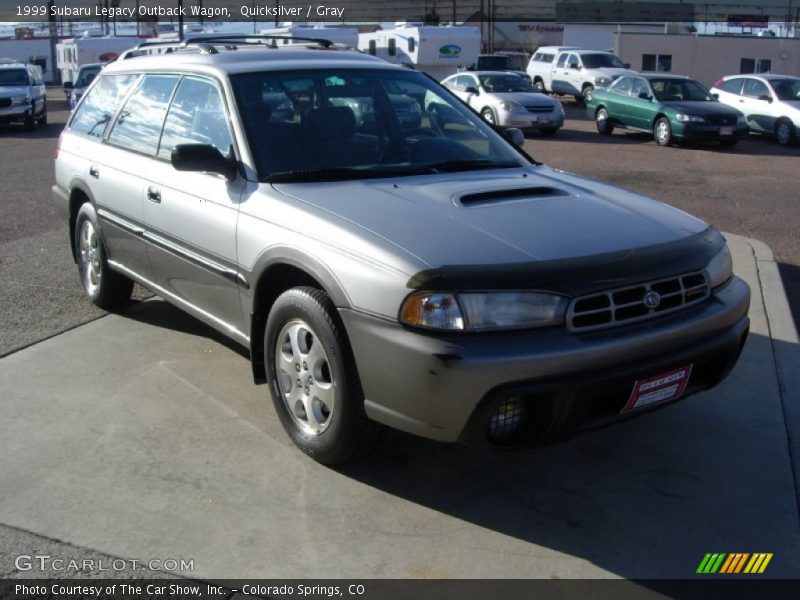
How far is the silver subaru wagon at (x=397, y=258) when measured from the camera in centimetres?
339

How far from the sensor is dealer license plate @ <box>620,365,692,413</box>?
360 cm

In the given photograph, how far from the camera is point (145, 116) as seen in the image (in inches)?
217

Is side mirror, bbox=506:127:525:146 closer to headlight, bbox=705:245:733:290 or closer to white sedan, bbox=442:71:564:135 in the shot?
headlight, bbox=705:245:733:290

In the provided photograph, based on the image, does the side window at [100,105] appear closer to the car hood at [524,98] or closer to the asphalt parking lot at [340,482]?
the asphalt parking lot at [340,482]

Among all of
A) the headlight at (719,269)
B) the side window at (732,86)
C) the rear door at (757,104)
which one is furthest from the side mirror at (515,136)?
the side window at (732,86)

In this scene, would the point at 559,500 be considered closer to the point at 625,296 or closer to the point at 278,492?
the point at 625,296

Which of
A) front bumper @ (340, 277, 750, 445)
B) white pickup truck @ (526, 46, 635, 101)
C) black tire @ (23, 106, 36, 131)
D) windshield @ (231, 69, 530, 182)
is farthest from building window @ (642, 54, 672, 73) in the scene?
front bumper @ (340, 277, 750, 445)

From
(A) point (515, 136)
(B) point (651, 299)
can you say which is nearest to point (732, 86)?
(A) point (515, 136)

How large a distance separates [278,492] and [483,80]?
1889 centimetres

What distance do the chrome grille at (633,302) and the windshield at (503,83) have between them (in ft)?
59.5

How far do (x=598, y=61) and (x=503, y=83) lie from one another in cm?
928

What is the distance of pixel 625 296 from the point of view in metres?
3.58

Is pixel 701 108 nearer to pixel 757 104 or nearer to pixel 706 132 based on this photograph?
pixel 706 132

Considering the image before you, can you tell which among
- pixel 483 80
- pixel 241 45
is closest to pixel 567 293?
pixel 241 45
